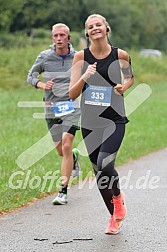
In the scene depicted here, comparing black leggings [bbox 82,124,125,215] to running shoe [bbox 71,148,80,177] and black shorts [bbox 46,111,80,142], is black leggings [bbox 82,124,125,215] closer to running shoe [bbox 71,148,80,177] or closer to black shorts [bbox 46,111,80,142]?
black shorts [bbox 46,111,80,142]

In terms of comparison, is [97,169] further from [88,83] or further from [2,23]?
[2,23]

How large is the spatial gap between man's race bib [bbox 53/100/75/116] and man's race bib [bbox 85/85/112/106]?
2175 millimetres

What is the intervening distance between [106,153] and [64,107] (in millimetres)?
2357

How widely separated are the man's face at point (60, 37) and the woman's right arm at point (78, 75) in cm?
200

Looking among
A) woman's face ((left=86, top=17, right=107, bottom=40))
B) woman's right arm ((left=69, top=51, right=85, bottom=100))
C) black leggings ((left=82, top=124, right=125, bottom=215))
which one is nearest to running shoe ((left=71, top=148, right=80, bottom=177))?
black leggings ((left=82, top=124, right=125, bottom=215))

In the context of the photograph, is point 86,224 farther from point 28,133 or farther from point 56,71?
point 28,133

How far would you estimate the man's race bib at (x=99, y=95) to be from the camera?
7312mm

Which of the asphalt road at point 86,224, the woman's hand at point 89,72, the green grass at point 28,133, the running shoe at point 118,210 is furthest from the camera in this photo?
the green grass at point 28,133

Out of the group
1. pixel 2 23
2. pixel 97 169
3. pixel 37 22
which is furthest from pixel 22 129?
pixel 37 22

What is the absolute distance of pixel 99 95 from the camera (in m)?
7.32

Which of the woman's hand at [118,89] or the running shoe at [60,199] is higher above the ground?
the woman's hand at [118,89]

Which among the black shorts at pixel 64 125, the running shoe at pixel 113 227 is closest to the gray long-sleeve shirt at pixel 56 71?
the black shorts at pixel 64 125

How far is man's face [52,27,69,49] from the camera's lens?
368 inches

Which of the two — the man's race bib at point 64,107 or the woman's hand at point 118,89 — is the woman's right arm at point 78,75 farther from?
the man's race bib at point 64,107
